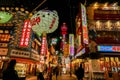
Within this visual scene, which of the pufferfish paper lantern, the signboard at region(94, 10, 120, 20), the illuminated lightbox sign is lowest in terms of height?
the illuminated lightbox sign

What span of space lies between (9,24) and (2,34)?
8.74ft

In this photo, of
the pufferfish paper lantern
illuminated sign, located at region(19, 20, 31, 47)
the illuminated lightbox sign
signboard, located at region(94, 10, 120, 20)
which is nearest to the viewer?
the pufferfish paper lantern

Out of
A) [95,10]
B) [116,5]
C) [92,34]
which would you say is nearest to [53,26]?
[92,34]

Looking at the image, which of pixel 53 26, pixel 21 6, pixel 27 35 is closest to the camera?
pixel 53 26

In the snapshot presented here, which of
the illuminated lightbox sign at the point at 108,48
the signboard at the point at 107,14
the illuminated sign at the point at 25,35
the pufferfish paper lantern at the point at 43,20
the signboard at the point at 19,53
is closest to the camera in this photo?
the pufferfish paper lantern at the point at 43,20

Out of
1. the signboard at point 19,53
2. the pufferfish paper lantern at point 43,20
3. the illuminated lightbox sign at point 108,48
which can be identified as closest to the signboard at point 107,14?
the illuminated lightbox sign at point 108,48

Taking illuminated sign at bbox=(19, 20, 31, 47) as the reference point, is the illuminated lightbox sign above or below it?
below

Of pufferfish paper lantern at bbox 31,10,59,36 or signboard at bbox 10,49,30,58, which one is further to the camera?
signboard at bbox 10,49,30,58

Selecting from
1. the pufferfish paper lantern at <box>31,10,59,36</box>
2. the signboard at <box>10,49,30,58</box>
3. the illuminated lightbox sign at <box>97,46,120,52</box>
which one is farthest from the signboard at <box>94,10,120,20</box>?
the pufferfish paper lantern at <box>31,10,59,36</box>

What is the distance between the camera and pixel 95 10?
2800 cm

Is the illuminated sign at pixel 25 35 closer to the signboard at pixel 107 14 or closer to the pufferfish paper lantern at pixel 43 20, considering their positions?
the pufferfish paper lantern at pixel 43 20

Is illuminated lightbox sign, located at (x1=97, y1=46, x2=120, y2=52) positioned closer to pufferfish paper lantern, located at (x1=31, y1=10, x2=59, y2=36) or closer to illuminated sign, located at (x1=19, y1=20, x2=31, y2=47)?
illuminated sign, located at (x1=19, y1=20, x2=31, y2=47)

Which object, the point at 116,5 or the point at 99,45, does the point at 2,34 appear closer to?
the point at 99,45

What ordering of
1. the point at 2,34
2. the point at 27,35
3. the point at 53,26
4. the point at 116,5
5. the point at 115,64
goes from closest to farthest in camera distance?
1. the point at 53,26
2. the point at 27,35
3. the point at 115,64
4. the point at 116,5
5. the point at 2,34
